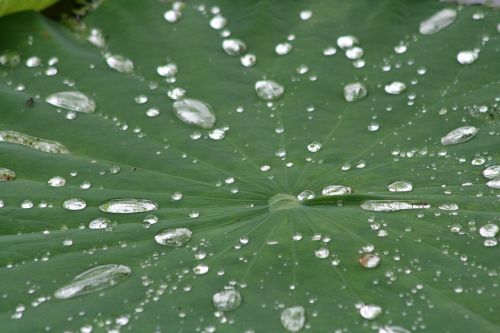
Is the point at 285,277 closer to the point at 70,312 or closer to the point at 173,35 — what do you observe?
the point at 70,312

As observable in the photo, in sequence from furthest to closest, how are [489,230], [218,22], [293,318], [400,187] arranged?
[218,22] → [400,187] → [489,230] → [293,318]

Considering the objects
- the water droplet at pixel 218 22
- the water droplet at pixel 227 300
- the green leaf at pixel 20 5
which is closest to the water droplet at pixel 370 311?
the water droplet at pixel 227 300

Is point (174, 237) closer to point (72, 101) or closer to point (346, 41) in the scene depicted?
point (72, 101)

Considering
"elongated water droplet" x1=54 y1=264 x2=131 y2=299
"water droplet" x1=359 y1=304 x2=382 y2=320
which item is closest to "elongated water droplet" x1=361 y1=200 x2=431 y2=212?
"water droplet" x1=359 y1=304 x2=382 y2=320

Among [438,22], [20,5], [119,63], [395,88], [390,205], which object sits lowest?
[390,205]

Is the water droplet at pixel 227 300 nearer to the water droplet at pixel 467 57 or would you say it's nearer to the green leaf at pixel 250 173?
the green leaf at pixel 250 173

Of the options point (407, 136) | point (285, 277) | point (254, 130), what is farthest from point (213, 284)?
point (407, 136)

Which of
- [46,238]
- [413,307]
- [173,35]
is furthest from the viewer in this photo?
[173,35]

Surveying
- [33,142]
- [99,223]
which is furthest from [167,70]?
[99,223]
